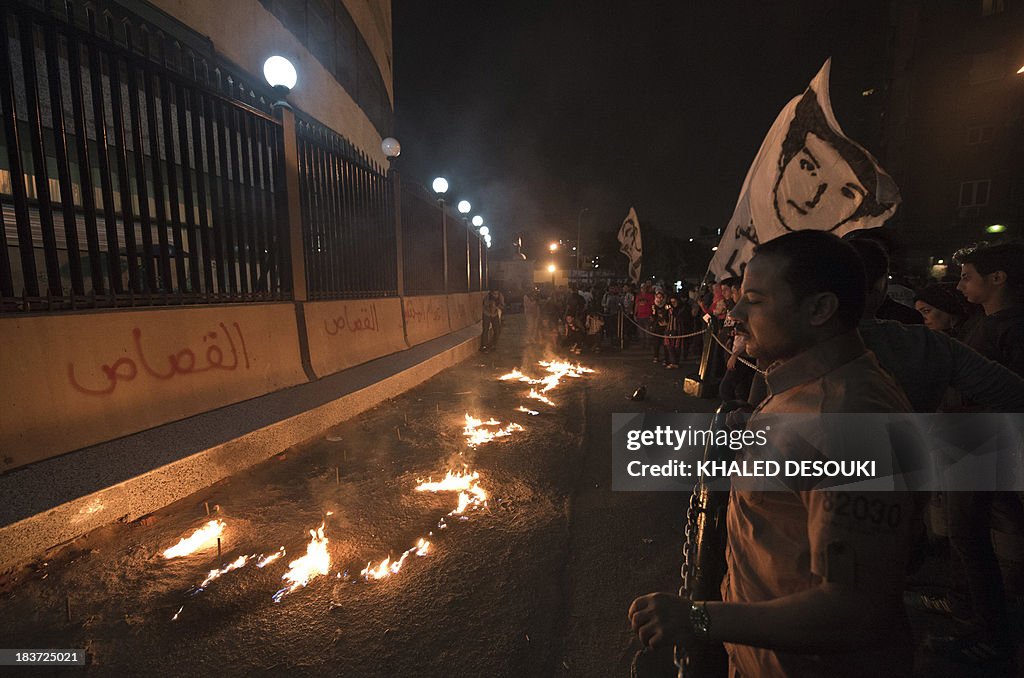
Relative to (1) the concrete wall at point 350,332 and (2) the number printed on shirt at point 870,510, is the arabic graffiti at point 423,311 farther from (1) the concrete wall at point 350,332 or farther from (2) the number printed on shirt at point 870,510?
(2) the number printed on shirt at point 870,510

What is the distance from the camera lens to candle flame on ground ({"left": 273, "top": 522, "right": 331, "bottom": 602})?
288 centimetres

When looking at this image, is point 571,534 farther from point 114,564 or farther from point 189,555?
point 114,564

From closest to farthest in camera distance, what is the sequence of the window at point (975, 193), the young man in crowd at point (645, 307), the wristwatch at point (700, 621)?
the wristwatch at point (700, 621) < the young man in crowd at point (645, 307) < the window at point (975, 193)

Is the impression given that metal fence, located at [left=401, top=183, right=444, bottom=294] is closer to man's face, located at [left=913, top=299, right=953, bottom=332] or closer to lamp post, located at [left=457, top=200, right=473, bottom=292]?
lamp post, located at [left=457, top=200, right=473, bottom=292]

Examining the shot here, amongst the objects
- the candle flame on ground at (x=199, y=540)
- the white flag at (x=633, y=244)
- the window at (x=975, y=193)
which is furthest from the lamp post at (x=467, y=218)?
the window at (x=975, y=193)

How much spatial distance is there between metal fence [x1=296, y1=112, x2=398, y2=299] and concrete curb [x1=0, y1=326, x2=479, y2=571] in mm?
2581

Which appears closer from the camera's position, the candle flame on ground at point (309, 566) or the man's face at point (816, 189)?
the candle flame on ground at point (309, 566)

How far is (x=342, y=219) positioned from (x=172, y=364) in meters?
4.27

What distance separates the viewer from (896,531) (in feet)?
3.33

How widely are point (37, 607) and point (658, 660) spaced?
10.9 ft

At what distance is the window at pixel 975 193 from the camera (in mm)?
27734

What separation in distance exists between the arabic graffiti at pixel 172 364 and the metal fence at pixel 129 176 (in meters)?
0.44

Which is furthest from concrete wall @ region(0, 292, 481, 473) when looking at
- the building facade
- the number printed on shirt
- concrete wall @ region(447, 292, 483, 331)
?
the building facade

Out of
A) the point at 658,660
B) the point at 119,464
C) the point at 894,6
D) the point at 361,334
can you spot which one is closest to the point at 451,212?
the point at 361,334
